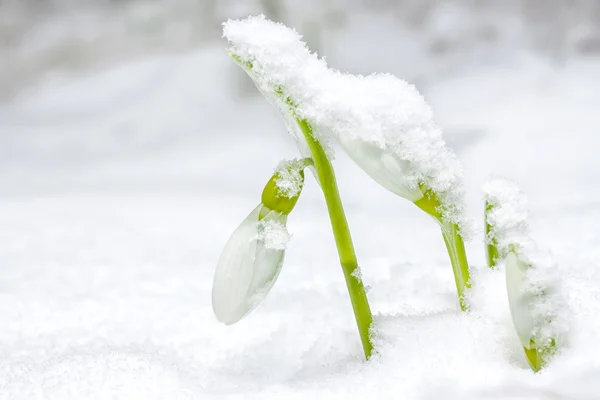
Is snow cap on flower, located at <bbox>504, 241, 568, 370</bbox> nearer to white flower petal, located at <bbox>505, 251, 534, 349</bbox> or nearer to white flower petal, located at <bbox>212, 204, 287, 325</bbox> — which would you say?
white flower petal, located at <bbox>505, 251, 534, 349</bbox>

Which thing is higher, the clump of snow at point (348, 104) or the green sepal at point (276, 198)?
the clump of snow at point (348, 104)

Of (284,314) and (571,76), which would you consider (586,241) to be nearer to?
(284,314)

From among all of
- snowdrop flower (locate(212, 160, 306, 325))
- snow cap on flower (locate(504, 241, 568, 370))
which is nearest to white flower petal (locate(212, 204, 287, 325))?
snowdrop flower (locate(212, 160, 306, 325))

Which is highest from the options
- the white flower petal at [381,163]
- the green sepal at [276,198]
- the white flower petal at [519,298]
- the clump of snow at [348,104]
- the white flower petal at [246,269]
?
the clump of snow at [348,104]

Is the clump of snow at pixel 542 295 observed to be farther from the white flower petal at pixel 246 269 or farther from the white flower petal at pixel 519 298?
the white flower petal at pixel 246 269

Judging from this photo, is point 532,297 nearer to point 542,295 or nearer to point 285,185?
point 542,295

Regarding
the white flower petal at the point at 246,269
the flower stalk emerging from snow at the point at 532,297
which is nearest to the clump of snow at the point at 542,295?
the flower stalk emerging from snow at the point at 532,297

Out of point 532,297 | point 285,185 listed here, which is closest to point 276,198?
point 285,185

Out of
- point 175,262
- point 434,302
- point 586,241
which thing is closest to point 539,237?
point 586,241
